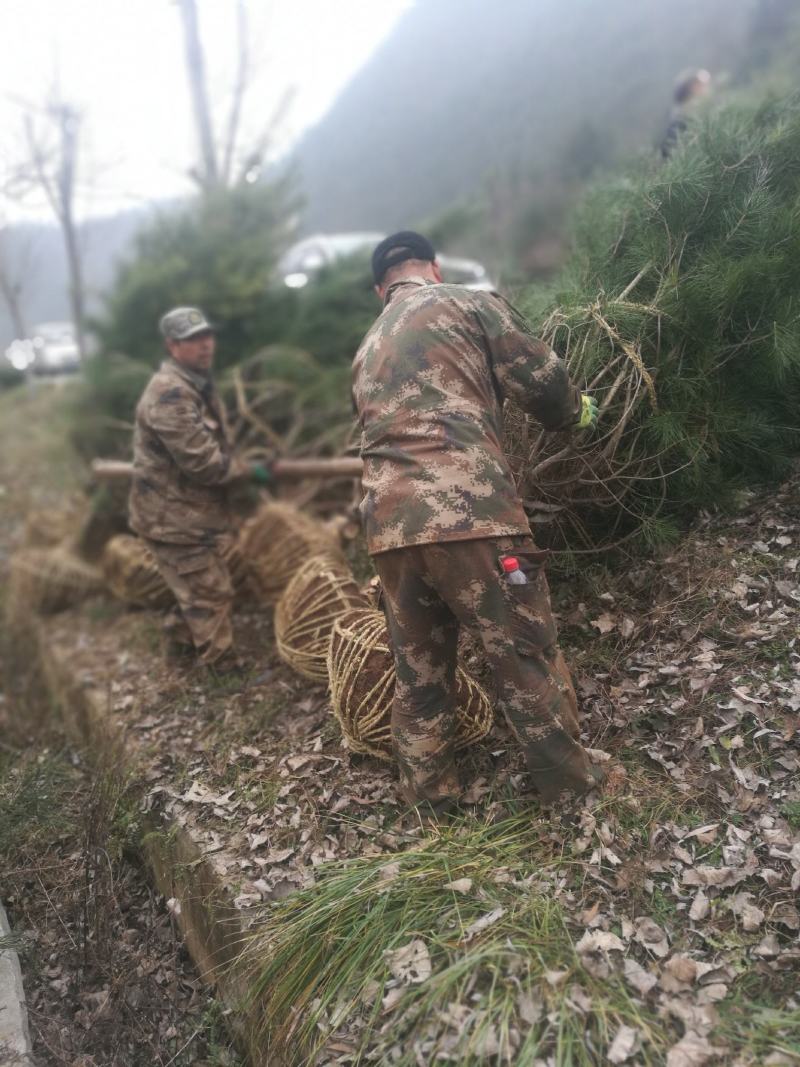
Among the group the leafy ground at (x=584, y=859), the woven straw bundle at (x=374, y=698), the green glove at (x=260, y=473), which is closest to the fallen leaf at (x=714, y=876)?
the leafy ground at (x=584, y=859)

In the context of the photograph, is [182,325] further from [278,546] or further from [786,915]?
[786,915]

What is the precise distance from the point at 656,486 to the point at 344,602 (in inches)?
73.9

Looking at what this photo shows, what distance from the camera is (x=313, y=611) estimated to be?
15.6 ft

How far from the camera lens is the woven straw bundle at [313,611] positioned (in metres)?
4.62

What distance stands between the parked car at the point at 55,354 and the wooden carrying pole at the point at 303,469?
9.64 meters

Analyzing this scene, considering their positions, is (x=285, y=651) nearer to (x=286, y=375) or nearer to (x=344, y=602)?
(x=344, y=602)

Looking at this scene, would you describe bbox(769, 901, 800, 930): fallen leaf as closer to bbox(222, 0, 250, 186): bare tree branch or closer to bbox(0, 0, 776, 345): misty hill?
bbox(0, 0, 776, 345): misty hill

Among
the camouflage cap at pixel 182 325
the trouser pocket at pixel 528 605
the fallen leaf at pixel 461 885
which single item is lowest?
the fallen leaf at pixel 461 885

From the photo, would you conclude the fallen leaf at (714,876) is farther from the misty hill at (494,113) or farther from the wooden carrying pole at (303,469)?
the misty hill at (494,113)

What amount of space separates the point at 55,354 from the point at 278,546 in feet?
46.8

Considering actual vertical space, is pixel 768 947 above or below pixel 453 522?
below

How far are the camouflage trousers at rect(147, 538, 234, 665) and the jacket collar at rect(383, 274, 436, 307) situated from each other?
2.41 metres

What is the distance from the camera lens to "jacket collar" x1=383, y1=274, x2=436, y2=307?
3395 mm

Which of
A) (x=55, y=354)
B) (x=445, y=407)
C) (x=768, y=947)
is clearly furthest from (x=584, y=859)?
(x=55, y=354)
